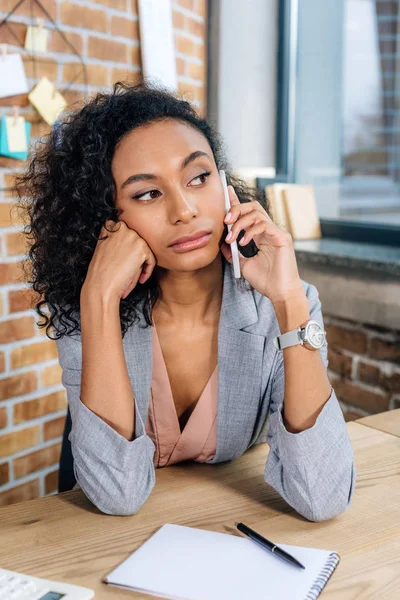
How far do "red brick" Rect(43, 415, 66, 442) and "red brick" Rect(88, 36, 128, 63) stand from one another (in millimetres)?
1164

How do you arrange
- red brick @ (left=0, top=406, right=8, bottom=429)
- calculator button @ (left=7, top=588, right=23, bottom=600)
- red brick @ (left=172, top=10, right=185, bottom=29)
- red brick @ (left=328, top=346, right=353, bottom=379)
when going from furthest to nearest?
red brick @ (left=172, top=10, right=185, bottom=29) → red brick @ (left=328, top=346, right=353, bottom=379) → red brick @ (left=0, top=406, right=8, bottom=429) → calculator button @ (left=7, top=588, right=23, bottom=600)

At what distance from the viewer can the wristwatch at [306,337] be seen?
1158 mm

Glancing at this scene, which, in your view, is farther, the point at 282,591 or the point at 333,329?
the point at 333,329

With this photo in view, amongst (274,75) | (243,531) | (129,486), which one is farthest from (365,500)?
(274,75)

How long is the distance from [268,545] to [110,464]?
1.05ft

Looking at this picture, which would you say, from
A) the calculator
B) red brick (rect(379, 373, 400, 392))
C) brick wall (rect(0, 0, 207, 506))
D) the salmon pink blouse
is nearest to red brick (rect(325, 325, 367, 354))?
red brick (rect(379, 373, 400, 392))

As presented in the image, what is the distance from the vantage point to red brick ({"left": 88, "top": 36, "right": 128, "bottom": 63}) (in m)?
2.19

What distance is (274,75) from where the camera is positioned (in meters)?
2.81

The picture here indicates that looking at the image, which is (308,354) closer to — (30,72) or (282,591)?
(282,591)

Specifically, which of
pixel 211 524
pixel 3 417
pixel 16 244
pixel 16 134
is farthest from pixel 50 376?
pixel 211 524

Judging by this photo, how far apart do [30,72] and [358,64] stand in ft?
3.96

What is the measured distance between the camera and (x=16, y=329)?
2.02 meters

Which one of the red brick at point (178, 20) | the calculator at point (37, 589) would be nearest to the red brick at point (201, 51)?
the red brick at point (178, 20)

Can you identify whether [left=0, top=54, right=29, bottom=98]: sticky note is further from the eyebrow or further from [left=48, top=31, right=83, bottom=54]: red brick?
the eyebrow
